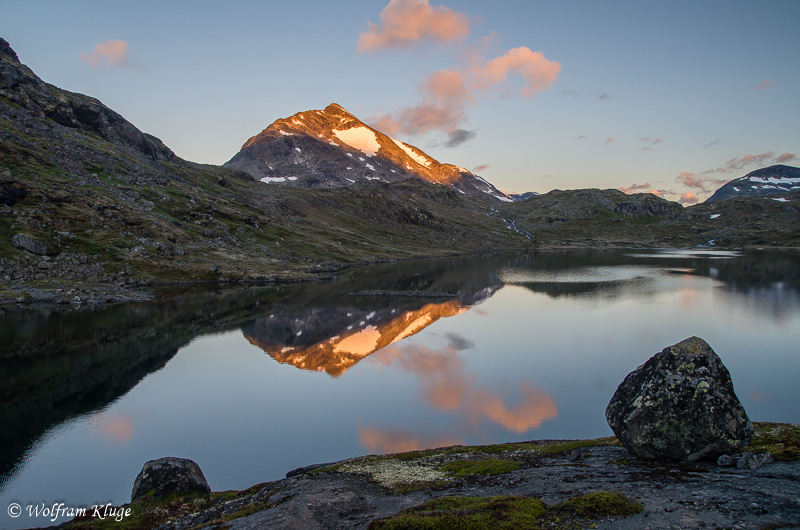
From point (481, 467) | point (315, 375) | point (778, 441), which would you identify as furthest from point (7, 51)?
point (778, 441)

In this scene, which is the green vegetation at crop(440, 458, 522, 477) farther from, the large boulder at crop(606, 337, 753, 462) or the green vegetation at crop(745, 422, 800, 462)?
the green vegetation at crop(745, 422, 800, 462)

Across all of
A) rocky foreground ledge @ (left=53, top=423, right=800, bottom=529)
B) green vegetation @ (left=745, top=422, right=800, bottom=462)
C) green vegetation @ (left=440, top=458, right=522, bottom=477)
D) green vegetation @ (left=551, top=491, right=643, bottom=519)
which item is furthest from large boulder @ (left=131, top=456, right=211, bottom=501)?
green vegetation @ (left=745, top=422, right=800, bottom=462)

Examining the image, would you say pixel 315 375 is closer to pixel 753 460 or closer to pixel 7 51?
pixel 753 460

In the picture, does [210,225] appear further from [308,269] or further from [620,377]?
[620,377]

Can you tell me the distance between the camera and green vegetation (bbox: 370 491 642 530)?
611 inches

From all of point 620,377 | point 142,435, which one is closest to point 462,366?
point 620,377

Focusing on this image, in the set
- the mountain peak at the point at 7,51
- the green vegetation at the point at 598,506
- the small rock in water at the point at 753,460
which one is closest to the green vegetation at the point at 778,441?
the small rock in water at the point at 753,460

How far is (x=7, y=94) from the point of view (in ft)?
468

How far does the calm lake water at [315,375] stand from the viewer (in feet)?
106

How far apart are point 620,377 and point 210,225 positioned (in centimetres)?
13749

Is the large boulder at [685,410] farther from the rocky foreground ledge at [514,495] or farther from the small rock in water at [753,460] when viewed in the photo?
the rocky foreground ledge at [514,495]

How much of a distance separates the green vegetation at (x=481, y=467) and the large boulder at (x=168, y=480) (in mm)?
13741

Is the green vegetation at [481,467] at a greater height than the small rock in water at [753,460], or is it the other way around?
the small rock in water at [753,460]

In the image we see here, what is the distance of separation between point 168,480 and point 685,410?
26.2 meters
